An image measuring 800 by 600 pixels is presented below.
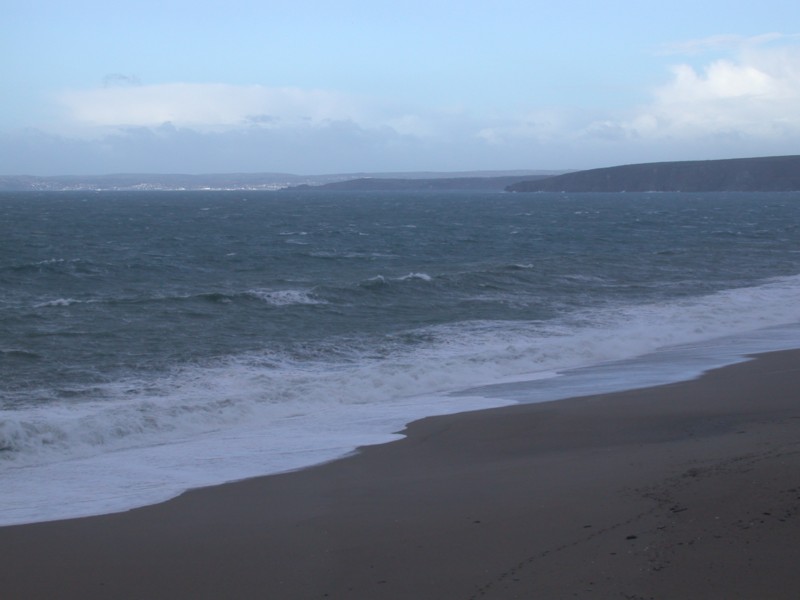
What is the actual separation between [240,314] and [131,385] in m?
7.22

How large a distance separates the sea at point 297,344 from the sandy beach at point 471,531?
92 centimetres

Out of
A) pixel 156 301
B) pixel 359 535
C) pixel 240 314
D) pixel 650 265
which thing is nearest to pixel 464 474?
pixel 359 535

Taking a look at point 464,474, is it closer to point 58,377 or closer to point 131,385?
point 131,385

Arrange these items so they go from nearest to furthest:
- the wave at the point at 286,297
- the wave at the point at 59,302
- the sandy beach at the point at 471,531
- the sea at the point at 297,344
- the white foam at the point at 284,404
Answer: the sandy beach at the point at 471,531 < the white foam at the point at 284,404 < the sea at the point at 297,344 < the wave at the point at 59,302 < the wave at the point at 286,297

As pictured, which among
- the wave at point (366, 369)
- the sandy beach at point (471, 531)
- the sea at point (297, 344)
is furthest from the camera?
the wave at point (366, 369)

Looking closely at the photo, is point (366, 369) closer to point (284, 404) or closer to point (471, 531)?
point (284, 404)

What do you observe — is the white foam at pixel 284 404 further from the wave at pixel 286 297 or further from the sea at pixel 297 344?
the wave at pixel 286 297

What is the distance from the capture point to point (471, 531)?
639 centimetres

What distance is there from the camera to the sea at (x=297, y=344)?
32.7 ft

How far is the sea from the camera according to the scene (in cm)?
997

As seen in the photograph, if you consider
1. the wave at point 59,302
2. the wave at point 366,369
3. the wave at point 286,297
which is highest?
the wave at point 59,302

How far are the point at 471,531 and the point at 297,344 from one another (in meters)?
11.0

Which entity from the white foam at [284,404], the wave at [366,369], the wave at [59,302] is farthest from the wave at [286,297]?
the white foam at [284,404]

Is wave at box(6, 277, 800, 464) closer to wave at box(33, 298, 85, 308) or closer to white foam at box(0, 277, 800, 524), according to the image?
white foam at box(0, 277, 800, 524)
